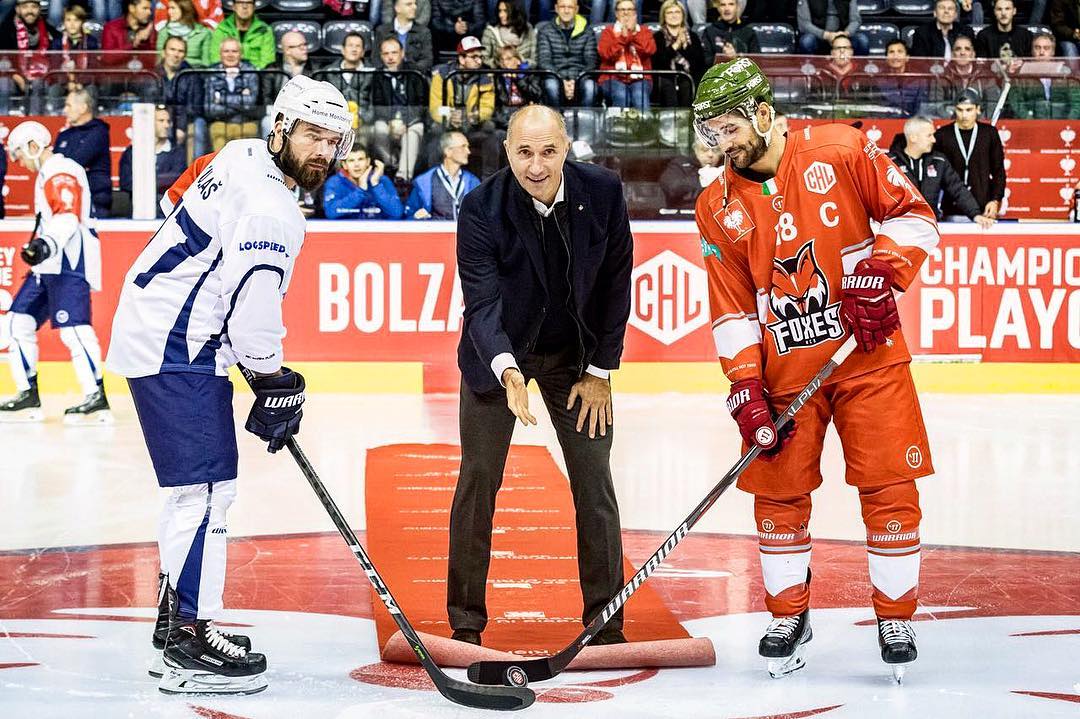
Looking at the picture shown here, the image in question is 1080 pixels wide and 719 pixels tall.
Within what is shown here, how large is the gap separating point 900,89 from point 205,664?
24.7ft

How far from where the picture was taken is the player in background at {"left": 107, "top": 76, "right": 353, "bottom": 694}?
365cm

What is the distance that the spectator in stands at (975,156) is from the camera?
32.1 ft

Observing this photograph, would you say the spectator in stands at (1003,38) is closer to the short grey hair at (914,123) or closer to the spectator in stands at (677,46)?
the short grey hair at (914,123)

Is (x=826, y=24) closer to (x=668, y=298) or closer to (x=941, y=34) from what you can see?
(x=941, y=34)

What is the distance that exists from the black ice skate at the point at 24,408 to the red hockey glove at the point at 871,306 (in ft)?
19.7

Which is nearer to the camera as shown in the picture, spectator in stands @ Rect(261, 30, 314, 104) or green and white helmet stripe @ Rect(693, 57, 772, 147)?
green and white helmet stripe @ Rect(693, 57, 772, 147)

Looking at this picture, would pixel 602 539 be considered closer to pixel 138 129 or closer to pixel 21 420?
pixel 21 420

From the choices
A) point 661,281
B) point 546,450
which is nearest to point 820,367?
point 546,450

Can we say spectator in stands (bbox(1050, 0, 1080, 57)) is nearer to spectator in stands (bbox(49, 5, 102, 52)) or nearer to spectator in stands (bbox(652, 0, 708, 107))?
spectator in stands (bbox(652, 0, 708, 107))

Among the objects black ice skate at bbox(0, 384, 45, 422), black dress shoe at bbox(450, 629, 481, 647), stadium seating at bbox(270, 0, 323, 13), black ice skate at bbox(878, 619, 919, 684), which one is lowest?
black ice skate at bbox(0, 384, 45, 422)

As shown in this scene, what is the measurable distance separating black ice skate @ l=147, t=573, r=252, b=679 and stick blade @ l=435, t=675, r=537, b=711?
0.59 metres

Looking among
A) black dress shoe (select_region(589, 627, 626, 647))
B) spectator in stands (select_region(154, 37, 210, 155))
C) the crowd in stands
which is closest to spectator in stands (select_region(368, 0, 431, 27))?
the crowd in stands

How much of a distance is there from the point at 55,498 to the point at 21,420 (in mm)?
2333

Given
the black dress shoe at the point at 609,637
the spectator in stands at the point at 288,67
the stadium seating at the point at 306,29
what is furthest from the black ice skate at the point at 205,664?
the stadium seating at the point at 306,29
